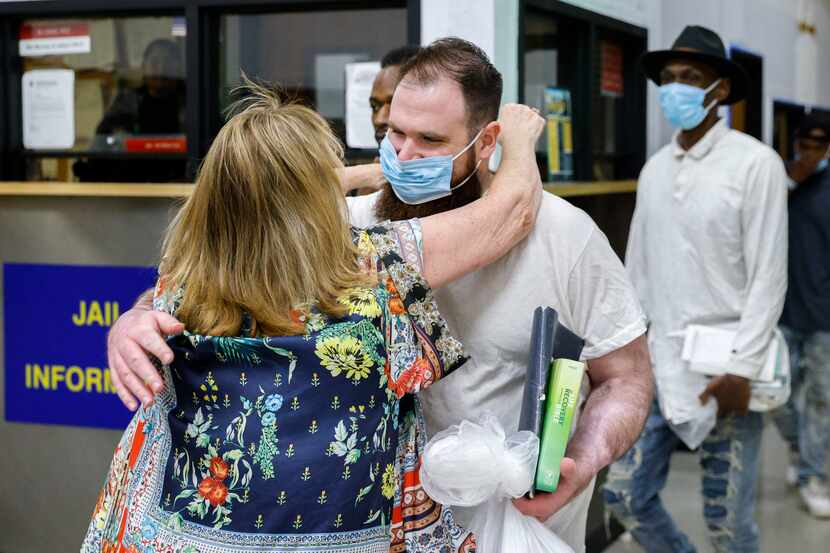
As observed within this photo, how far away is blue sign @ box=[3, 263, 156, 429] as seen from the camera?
4176 millimetres

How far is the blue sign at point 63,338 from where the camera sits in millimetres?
4176

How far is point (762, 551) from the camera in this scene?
15.4 feet

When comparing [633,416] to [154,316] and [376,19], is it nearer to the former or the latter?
[154,316]

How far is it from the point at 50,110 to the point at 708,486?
301 centimetres

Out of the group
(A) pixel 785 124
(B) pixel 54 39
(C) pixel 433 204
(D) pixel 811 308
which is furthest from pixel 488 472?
(A) pixel 785 124

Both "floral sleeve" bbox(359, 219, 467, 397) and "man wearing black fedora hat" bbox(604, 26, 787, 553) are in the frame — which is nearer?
"floral sleeve" bbox(359, 219, 467, 397)

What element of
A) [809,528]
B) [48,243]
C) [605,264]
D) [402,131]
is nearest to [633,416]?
[605,264]

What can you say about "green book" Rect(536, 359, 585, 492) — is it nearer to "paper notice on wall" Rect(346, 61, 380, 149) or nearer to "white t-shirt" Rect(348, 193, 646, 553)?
"white t-shirt" Rect(348, 193, 646, 553)

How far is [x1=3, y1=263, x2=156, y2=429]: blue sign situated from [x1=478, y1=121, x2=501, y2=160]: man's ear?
7.15 feet

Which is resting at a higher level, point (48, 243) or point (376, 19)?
point (376, 19)

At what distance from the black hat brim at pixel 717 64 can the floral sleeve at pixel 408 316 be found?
223 centimetres

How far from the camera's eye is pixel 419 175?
2.15 metres

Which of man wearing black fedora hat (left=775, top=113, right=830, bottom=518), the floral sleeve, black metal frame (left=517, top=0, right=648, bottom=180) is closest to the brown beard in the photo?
the floral sleeve

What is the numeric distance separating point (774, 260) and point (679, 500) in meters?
2.44
